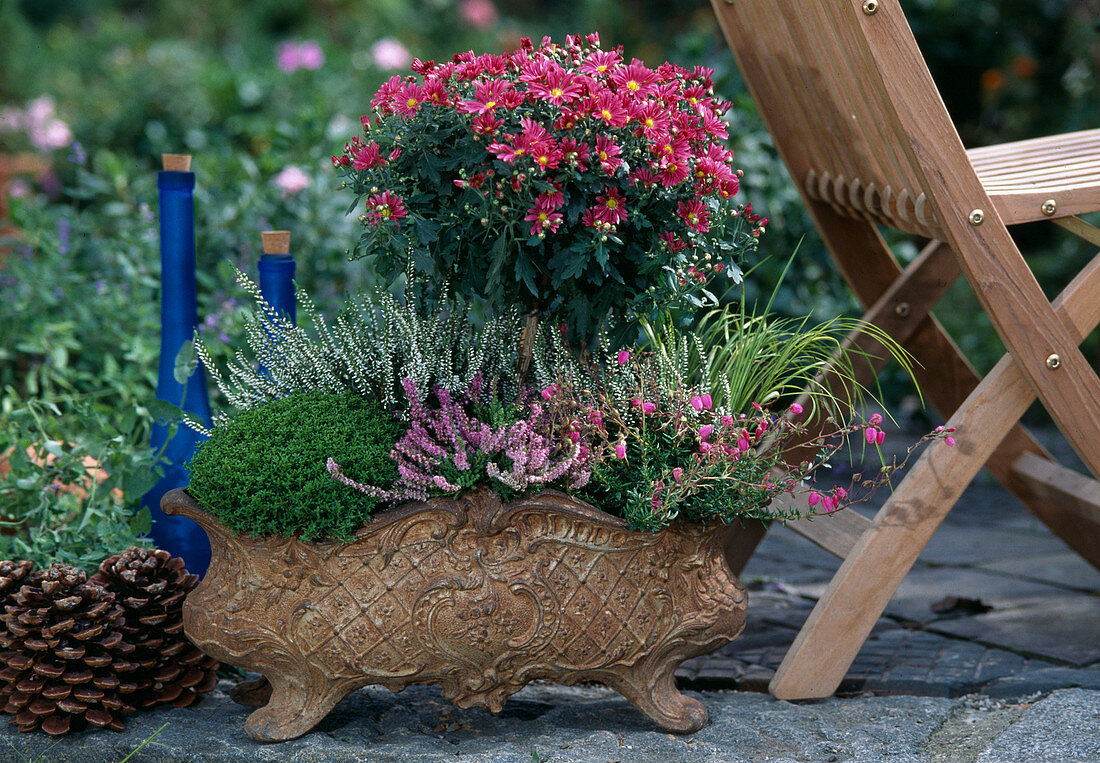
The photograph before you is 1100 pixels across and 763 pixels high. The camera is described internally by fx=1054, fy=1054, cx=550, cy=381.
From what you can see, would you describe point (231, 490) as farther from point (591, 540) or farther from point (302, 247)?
point (302, 247)

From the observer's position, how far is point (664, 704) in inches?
69.5

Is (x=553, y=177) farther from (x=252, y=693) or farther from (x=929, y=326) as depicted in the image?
(x=929, y=326)

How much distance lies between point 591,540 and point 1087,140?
5.24 feet

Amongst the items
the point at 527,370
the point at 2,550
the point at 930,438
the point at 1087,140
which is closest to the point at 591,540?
the point at 527,370

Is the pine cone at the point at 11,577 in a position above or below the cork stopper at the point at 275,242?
below

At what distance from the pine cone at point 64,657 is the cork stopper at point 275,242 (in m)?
0.67

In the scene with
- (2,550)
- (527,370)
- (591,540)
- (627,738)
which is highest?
(527,370)

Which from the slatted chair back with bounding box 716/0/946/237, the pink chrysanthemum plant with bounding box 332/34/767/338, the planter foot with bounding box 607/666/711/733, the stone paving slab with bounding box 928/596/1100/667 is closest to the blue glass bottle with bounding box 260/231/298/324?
the pink chrysanthemum plant with bounding box 332/34/767/338

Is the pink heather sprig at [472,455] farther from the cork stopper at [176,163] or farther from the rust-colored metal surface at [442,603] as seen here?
the cork stopper at [176,163]

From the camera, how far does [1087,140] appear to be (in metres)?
2.41

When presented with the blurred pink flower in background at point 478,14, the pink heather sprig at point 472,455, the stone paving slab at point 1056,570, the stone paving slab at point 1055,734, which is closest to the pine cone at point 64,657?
the pink heather sprig at point 472,455

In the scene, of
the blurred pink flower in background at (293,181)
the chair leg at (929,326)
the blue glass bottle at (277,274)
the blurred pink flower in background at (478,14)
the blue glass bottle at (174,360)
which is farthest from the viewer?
the blurred pink flower in background at (478,14)

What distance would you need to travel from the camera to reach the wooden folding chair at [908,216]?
169 cm

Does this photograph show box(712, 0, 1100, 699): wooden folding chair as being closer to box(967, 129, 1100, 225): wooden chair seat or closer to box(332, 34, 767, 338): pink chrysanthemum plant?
box(967, 129, 1100, 225): wooden chair seat
